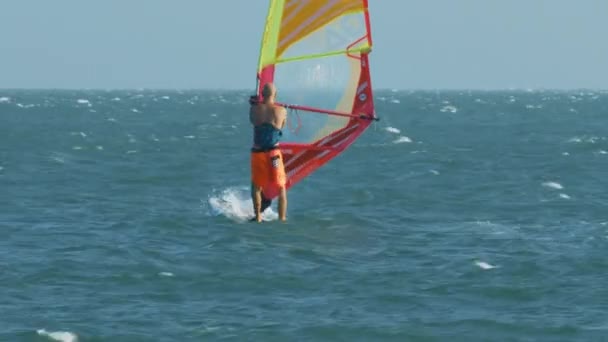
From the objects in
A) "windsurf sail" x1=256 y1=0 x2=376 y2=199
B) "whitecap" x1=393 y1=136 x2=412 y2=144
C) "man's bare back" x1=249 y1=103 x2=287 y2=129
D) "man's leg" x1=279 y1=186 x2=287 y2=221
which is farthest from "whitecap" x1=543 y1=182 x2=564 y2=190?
"whitecap" x1=393 y1=136 x2=412 y2=144

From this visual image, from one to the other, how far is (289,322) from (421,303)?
1649 millimetres

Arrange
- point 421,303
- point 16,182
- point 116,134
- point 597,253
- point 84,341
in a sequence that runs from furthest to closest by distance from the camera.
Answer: point 116,134
point 16,182
point 597,253
point 421,303
point 84,341

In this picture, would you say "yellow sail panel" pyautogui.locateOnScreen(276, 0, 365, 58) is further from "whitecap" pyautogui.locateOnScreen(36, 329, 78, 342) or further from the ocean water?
"whitecap" pyautogui.locateOnScreen(36, 329, 78, 342)

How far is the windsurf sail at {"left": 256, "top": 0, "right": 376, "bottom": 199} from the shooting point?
59.7ft

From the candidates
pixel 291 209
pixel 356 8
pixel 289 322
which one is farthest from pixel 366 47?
pixel 289 322

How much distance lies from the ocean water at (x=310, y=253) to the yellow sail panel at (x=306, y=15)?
8.86ft

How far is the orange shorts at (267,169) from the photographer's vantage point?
17781 millimetres

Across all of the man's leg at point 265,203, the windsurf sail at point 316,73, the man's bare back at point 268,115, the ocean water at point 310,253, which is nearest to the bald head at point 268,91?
the man's bare back at point 268,115

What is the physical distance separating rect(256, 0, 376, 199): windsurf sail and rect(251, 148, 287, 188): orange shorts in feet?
0.55

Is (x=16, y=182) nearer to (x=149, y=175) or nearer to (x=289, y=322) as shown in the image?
(x=149, y=175)

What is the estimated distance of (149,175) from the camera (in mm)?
27453

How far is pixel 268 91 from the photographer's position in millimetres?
17516

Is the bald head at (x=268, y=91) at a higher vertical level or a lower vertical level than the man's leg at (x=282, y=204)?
higher

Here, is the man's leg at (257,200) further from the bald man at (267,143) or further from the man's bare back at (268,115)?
the man's bare back at (268,115)
